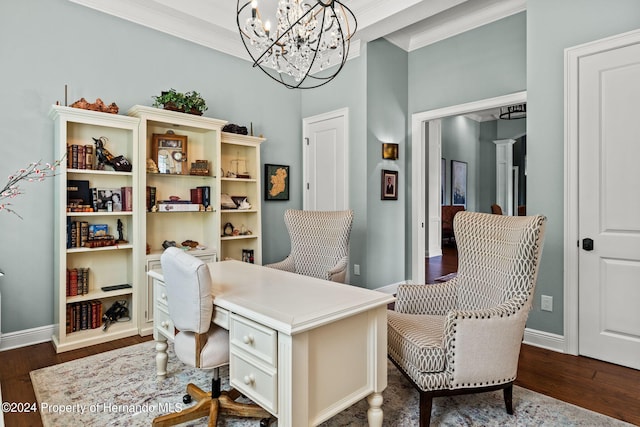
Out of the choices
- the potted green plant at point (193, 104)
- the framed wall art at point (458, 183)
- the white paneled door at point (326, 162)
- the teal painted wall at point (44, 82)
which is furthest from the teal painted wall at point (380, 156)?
the framed wall art at point (458, 183)

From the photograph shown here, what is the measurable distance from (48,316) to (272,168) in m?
2.76

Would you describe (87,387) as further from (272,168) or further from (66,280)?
(272,168)

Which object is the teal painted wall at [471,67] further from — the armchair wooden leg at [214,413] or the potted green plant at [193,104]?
the armchair wooden leg at [214,413]

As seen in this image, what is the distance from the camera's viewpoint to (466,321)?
1781 millimetres

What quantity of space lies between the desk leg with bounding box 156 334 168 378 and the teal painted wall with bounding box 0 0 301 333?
147 centimetres

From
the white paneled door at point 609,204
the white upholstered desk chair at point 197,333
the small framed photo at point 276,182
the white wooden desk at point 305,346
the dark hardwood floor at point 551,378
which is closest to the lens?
the white wooden desk at point 305,346

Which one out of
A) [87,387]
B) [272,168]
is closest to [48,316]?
[87,387]

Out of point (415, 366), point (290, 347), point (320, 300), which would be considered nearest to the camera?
point (290, 347)

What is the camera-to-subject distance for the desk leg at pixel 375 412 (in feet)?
5.62

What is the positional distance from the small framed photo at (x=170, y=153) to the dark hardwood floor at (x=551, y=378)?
162 cm

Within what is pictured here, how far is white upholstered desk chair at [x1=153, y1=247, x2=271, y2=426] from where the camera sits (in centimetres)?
162

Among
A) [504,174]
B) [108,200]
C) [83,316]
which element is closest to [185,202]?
[108,200]

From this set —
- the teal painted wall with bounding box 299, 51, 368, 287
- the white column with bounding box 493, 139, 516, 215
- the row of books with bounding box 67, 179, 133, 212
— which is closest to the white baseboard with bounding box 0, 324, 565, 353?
the row of books with bounding box 67, 179, 133, 212

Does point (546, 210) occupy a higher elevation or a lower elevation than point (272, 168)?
lower
